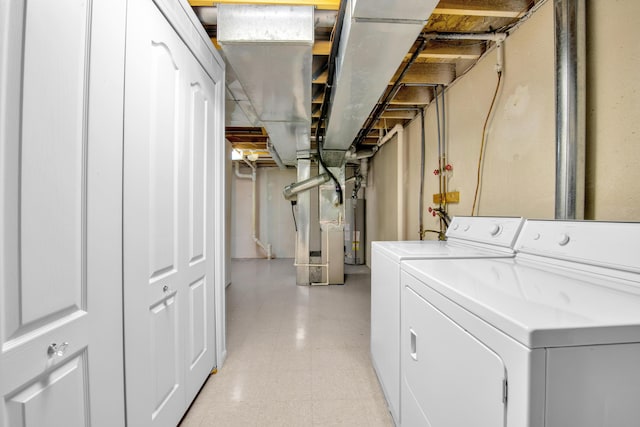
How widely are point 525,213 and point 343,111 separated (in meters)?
1.47

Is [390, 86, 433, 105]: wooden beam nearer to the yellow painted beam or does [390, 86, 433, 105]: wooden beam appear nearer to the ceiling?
the ceiling

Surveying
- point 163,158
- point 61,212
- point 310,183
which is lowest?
point 61,212

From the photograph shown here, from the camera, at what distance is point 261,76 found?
5.58ft

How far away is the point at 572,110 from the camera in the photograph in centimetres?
113

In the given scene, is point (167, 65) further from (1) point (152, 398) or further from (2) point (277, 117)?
(1) point (152, 398)

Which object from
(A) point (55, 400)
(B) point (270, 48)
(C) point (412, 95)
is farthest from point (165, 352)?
(C) point (412, 95)

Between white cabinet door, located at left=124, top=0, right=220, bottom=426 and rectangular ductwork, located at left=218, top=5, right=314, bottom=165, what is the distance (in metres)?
0.26

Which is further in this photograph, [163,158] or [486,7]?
[486,7]

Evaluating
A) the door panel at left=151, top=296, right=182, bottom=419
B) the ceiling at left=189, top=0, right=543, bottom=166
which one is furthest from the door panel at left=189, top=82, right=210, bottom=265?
the ceiling at left=189, top=0, right=543, bottom=166

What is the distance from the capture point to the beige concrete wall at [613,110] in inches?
39.6

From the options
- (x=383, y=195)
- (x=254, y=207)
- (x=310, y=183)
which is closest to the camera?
(x=310, y=183)

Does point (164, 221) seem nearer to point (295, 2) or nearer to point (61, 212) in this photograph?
point (61, 212)

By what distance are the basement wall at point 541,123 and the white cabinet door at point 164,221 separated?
6.24 feet

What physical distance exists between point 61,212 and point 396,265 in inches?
48.5
